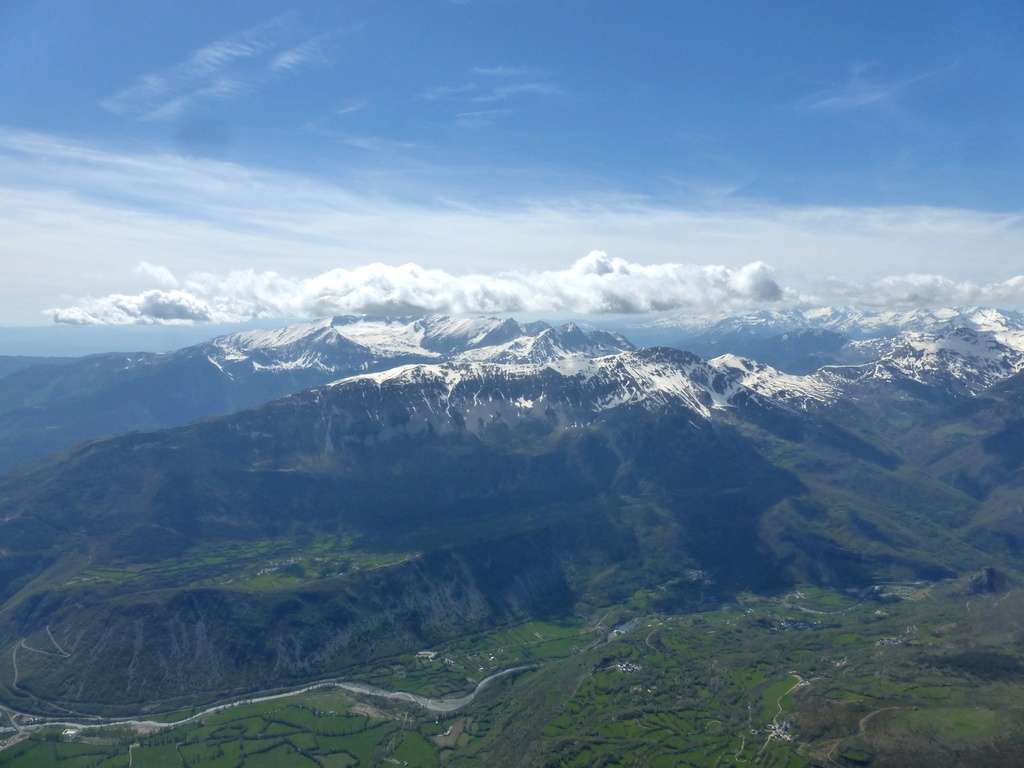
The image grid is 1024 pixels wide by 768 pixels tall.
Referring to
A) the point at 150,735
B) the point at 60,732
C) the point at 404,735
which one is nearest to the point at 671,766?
the point at 404,735

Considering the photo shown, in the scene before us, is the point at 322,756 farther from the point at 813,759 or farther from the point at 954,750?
the point at 954,750

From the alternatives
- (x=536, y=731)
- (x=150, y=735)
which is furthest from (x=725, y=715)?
(x=150, y=735)

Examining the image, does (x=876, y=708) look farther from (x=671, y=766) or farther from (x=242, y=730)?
(x=242, y=730)

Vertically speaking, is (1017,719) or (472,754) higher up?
(1017,719)

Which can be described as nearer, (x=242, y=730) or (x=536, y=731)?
(x=536, y=731)

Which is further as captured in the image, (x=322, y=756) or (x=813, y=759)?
(x=322, y=756)

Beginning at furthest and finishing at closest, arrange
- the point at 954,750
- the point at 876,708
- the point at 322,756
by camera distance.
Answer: the point at 322,756
the point at 876,708
the point at 954,750

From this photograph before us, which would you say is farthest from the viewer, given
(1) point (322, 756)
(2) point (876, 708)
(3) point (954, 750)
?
(1) point (322, 756)

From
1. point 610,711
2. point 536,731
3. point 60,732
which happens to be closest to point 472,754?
point 536,731

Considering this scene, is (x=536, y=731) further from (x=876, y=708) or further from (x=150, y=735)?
(x=150, y=735)
